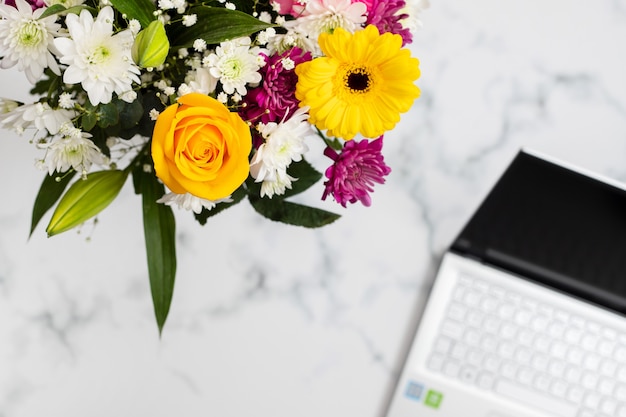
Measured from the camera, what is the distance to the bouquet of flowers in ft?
1.43

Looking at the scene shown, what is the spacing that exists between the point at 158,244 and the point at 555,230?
0.42 meters

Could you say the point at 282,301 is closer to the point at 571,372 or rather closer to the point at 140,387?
the point at 140,387

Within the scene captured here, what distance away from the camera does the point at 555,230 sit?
722 millimetres

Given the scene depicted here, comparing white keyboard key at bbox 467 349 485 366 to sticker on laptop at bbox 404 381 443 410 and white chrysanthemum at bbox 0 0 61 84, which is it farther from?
white chrysanthemum at bbox 0 0 61 84

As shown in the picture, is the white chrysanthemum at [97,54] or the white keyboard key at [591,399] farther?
the white keyboard key at [591,399]

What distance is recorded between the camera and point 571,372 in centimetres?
80

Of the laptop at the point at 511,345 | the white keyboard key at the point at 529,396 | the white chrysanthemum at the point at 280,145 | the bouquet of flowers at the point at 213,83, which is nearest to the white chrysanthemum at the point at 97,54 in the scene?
the bouquet of flowers at the point at 213,83

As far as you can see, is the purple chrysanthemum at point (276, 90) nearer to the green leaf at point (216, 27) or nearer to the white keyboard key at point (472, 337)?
the green leaf at point (216, 27)

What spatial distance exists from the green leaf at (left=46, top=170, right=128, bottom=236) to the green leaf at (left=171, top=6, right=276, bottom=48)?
0.13 m

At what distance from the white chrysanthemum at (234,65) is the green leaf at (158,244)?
173 mm

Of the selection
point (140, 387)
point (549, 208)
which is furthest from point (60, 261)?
point (549, 208)

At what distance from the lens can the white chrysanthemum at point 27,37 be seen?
0.45m

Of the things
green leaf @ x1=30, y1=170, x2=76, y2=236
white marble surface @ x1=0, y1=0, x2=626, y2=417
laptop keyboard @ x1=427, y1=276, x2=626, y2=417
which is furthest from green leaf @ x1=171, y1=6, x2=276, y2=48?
laptop keyboard @ x1=427, y1=276, x2=626, y2=417

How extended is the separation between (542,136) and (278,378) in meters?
0.45
